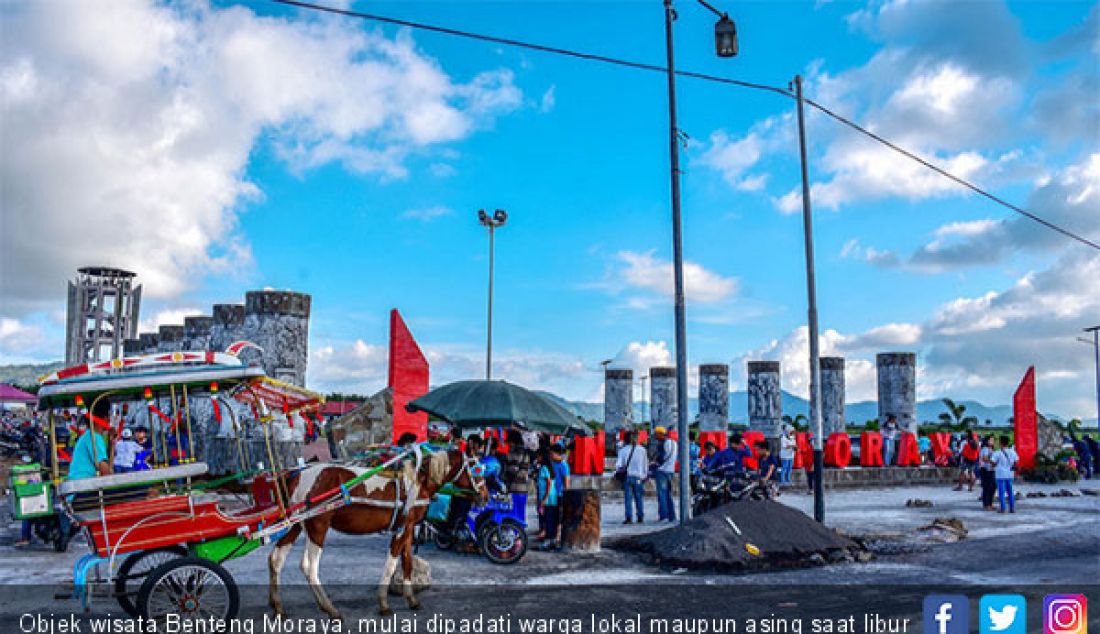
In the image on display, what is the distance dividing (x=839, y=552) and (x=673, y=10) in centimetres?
1003

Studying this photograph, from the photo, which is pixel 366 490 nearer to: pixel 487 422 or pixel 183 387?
pixel 183 387

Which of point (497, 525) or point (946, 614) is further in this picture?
point (497, 525)

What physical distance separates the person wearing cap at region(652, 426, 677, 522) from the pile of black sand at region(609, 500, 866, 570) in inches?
126

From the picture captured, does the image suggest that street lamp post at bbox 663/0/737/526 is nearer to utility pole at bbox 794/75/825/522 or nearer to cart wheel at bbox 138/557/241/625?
utility pole at bbox 794/75/825/522

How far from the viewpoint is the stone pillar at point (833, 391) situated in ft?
96.4

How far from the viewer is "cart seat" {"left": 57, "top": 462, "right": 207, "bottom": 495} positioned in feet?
25.4

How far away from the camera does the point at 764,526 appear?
13359 millimetres

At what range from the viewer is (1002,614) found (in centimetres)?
934

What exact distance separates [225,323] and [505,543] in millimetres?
8863

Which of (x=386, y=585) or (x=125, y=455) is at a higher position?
(x=125, y=455)

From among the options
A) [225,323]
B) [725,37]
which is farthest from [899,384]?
[225,323]

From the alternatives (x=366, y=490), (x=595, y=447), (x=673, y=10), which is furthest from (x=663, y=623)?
(x=595, y=447)

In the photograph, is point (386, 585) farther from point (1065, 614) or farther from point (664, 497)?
point (664, 497)

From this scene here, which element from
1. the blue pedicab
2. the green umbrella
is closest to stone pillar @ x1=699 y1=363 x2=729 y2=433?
the green umbrella
